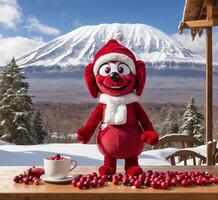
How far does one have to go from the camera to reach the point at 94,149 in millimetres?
4516

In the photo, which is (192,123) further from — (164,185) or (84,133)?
(164,185)

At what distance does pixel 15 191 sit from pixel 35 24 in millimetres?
61824

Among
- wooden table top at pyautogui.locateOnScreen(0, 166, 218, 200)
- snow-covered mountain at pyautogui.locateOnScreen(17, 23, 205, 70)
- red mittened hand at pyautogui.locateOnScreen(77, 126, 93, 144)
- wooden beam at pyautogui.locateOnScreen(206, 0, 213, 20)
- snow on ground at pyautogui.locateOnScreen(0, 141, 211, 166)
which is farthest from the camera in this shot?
snow-covered mountain at pyautogui.locateOnScreen(17, 23, 205, 70)

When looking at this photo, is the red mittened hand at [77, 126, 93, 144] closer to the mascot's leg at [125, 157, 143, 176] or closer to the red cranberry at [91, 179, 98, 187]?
the mascot's leg at [125, 157, 143, 176]

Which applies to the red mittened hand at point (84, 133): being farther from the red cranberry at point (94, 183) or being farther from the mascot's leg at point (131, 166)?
the red cranberry at point (94, 183)

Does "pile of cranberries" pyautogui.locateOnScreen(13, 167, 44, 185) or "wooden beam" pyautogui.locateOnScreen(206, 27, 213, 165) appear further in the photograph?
"wooden beam" pyautogui.locateOnScreen(206, 27, 213, 165)

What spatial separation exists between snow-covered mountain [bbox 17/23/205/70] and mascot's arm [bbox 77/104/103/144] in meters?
27.5

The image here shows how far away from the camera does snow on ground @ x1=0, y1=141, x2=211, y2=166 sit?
4013 millimetres

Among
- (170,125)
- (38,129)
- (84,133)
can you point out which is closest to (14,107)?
(38,129)

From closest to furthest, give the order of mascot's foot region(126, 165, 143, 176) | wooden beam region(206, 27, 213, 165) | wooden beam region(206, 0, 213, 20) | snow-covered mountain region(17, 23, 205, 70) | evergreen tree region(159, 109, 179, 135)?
mascot's foot region(126, 165, 143, 176)
wooden beam region(206, 0, 213, 20)
wooden beam region(206, 27, 213, 165)
evergreen tree region(159, 109, 179, 135)
snow-covered mountain region(17, 23, 205, 70)

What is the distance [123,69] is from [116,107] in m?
0.13

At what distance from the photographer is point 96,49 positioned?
35.9m

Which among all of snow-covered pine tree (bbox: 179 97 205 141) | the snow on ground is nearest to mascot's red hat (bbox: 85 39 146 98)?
the snow on ground

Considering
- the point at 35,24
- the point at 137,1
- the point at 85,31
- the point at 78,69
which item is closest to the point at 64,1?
the point at 85,31
